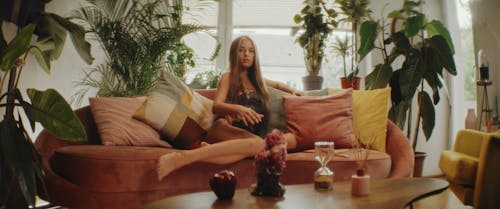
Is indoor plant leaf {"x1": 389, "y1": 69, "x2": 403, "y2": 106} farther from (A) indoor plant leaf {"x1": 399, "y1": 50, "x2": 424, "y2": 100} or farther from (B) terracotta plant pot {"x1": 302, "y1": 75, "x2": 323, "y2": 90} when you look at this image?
(B) terracotta plant pot {"x1": 302, "y1": 75, "x2": 323, "y2": 90}

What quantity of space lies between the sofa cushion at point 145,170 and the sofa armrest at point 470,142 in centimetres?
92

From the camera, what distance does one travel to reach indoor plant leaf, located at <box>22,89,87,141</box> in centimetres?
176

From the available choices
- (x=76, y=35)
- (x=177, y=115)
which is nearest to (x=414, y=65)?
(x=177, y=115)

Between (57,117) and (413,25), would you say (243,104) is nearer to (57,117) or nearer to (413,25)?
(57,117)

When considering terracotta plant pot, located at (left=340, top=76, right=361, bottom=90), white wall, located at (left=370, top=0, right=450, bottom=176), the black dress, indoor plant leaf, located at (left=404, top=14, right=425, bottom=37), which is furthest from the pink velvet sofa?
white wall, located at (left=370, top=0, right=450, bottom=176)

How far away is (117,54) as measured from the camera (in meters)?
3.33

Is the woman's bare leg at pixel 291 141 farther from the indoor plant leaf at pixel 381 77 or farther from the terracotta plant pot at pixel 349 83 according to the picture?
the terracotta plant pot at pixel 349 83

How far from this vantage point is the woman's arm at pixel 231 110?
2.54 meters

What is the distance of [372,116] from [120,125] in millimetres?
1522

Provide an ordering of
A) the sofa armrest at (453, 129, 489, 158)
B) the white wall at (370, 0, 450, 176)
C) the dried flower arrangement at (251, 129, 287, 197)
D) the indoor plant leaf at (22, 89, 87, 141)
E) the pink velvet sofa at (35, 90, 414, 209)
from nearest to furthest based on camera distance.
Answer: the dried flower arrangement at (251, 129, 287, 197)
the indoor plant leaf at (22, 89, 87, 141)
the pink velvet sofa at (35, 90, 414, 209)
the sofa armrest at (453, 129, 489, 158)
the white wall at (370, 0, 450, 176)

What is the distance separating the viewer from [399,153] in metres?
2.43

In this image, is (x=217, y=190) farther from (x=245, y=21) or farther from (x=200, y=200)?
(x=245, y=21)

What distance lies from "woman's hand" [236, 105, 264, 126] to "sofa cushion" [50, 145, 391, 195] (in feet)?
1.25

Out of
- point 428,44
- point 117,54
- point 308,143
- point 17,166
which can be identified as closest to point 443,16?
point 428,44
